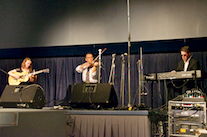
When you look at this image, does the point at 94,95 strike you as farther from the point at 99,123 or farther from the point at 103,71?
the point at 103,71

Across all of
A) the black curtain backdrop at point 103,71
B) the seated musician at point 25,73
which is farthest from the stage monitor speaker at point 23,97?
the black curtain backdrop at point 103,71

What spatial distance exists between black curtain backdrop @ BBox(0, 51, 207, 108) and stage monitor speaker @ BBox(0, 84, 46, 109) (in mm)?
2769

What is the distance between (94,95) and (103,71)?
9.45 ft

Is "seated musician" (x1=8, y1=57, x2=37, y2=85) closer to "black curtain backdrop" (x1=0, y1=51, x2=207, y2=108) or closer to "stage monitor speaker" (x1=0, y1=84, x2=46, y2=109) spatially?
"stage monitor speaker" (x1=0, y1=84, x2=46, y2=109)

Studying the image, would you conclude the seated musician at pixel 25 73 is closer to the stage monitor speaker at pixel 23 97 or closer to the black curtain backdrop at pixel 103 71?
the stage monitor speaker at pixel 23 97

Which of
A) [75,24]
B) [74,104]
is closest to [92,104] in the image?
[74,104]

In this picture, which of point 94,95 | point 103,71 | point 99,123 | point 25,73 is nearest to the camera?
point 99,123

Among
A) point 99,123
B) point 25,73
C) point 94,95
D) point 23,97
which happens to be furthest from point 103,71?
point 99,123

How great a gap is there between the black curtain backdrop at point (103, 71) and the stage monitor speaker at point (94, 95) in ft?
8.43

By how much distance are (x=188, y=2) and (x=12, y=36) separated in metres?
4.04

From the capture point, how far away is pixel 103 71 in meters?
5.91

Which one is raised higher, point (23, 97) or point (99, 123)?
point (23, 97)

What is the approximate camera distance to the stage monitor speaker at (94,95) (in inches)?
117

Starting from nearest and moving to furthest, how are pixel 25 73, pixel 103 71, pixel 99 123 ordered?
pixel 99 123
pixel 25 73
pixel 103 71
